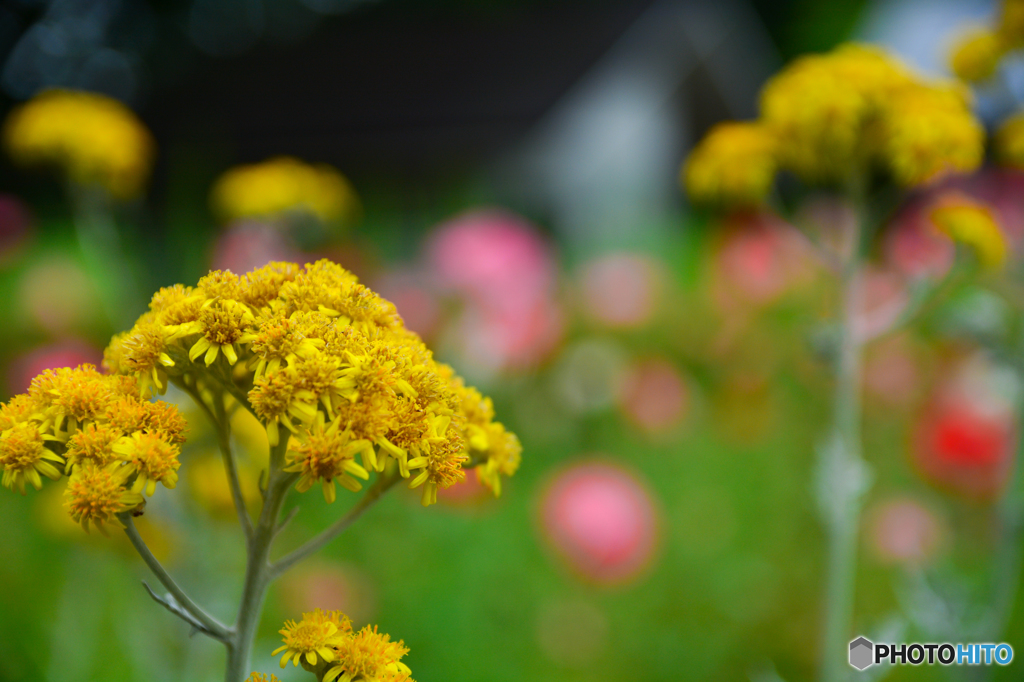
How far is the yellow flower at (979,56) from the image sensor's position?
2.01 m

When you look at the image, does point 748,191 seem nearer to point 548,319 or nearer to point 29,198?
point 548,319

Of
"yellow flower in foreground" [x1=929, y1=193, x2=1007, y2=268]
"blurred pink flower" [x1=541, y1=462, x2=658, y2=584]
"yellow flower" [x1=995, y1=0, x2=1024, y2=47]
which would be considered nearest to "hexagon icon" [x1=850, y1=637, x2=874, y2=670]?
"blurred pink flower" [x1=541, y1=462, x2=658, y2=584]

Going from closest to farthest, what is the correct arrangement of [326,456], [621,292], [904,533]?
[326,456] < [904,533] < [621,292]

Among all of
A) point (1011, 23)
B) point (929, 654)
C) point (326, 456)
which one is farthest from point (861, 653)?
point (1011, 23)

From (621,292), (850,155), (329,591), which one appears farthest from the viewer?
(621,292)

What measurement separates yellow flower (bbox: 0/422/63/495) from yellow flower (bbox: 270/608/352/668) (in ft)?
1.00

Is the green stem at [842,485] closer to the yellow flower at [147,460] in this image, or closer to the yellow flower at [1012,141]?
the yellow flower at [1012,141]

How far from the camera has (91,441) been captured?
718 mm

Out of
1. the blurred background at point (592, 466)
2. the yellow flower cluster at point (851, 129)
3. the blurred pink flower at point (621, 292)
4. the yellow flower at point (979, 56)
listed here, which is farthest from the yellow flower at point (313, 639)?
the blurred pink flower at point (621, 292)

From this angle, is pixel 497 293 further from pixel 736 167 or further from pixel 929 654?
pixel 929 654

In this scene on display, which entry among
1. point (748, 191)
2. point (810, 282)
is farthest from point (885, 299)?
point (748, 191)

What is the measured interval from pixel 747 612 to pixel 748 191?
162 cm

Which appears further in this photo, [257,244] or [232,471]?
[257,244]

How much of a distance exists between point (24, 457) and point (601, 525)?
1.79m
